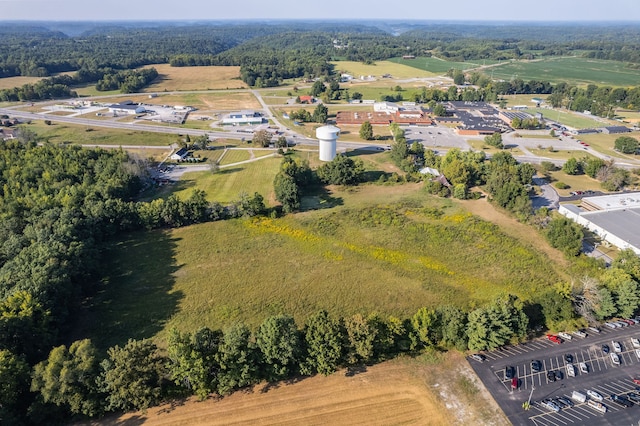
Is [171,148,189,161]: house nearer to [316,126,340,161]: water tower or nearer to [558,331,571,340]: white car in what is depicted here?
[316,126,340,161]: water tower

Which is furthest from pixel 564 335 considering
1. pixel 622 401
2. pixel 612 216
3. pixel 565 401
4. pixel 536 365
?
pixel 612 216

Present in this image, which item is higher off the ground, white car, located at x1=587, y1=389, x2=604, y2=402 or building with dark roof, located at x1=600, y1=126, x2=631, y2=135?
building with dark roof, located at x1=600, y1=126, x2=631, y2=135

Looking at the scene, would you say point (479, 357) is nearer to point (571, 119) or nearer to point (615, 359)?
point (615, 359)

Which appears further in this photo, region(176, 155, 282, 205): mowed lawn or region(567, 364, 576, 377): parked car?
region(176, 155, 282, 205): mowed lawn

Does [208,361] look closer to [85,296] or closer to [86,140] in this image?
[85,296]

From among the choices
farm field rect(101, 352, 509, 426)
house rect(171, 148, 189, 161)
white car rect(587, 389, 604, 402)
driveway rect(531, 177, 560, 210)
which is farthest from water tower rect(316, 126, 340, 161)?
white car rect(587, 389, 604, 402)

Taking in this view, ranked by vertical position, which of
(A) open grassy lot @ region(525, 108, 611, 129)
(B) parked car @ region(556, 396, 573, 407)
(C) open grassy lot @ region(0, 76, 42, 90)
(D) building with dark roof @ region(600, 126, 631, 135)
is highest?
(C) open grassy lot @ region(0, 76, 42, 90)
